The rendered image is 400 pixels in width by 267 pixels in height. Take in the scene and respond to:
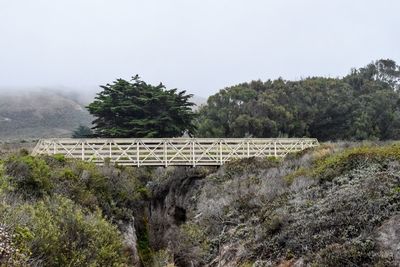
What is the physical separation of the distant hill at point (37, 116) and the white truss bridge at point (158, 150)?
141 ft

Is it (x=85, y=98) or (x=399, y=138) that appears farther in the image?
(x=85, y=98)

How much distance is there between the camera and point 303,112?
39.4 meters

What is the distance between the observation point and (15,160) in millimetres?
13969

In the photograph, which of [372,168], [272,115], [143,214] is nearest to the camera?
[372,168]

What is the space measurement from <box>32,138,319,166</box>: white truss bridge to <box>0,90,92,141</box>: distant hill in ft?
140

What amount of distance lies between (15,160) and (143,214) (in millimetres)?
7549

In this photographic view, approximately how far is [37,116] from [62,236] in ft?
255

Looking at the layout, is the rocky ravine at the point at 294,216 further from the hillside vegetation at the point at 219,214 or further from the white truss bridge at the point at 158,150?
the white truss bridge at the point at 158,150

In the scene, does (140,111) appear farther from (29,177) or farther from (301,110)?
(29,177)

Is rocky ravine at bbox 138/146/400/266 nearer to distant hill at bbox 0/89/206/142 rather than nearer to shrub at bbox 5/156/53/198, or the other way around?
shrub at bbox 5/156/53/198

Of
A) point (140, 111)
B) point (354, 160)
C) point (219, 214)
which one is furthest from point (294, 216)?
point (140, 111)

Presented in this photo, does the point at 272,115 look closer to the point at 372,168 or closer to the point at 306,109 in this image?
the point at 306,109

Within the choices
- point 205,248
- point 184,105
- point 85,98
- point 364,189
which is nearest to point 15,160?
point 205,248

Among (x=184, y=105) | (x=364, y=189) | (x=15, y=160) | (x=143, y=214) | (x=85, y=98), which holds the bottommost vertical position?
(x=143, y=214)
